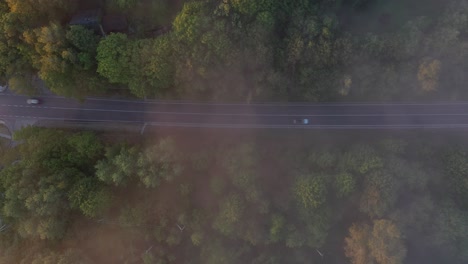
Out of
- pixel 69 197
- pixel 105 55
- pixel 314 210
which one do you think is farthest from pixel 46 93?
pixel 314 210

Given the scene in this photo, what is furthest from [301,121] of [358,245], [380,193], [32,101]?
[32,101]

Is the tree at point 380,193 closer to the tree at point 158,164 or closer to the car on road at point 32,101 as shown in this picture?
the tree at point 158,164

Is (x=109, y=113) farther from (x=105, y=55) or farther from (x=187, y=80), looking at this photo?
(x=187, y=80)

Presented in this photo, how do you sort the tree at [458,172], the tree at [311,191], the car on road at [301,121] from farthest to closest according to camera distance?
the car on road at [301,121] → the tree at [458,172] → the tree at [311,191]

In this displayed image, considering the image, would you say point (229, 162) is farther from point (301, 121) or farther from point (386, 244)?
point (386, 244)

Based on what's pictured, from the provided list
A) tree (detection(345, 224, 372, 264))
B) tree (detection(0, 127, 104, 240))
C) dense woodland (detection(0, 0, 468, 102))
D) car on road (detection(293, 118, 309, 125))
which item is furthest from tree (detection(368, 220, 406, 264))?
tree (detection(0, 127, 104, 240))

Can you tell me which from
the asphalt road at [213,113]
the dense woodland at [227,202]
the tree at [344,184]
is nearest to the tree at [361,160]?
the dense woodland at [227,202]
